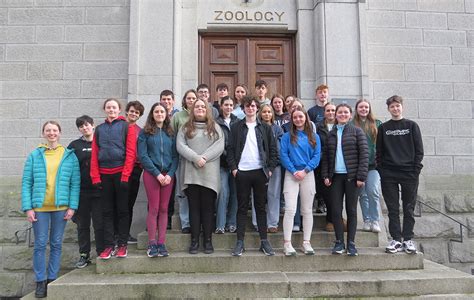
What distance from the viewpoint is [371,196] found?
5.30 meters

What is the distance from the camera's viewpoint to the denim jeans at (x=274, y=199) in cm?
503

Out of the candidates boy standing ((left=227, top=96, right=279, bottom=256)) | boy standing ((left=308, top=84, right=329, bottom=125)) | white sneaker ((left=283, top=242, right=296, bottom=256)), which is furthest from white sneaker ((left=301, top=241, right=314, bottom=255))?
boy standing ((left=308, top=84, right=329, bottom=125))

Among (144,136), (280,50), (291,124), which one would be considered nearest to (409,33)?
(280,50)

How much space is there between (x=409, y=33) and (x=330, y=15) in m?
1.48

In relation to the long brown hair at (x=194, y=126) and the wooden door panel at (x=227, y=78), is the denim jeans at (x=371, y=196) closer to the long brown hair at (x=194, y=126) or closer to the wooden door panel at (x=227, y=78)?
the long brown hair at (x=194, y=126)

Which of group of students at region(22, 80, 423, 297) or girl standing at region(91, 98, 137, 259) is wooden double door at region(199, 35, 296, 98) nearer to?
group of students at region(22, 80, 423, 297)

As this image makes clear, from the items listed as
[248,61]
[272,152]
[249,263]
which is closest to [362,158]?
[272,152]

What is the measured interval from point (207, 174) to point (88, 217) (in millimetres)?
1765

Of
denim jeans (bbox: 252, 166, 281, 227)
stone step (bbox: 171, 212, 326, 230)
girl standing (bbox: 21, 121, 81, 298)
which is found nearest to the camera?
girl standing (bbox: 21, 121, 81, 298)

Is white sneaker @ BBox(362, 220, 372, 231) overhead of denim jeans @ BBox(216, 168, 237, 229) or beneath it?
beneath

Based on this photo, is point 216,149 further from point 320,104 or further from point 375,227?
point 375,227

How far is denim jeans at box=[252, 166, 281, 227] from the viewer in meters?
5.03

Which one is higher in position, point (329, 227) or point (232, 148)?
point (232, 148)

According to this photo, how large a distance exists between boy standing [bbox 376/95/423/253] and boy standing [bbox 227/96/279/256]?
1.43 m
